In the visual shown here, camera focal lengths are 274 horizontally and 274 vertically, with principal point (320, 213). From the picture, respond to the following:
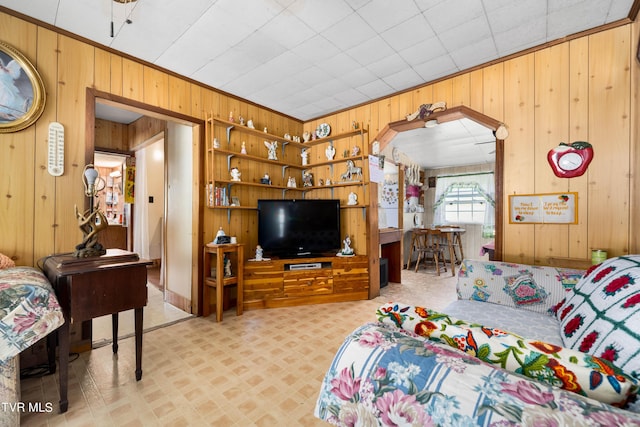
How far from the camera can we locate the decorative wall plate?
3963 mm

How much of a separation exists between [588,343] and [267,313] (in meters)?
2.66

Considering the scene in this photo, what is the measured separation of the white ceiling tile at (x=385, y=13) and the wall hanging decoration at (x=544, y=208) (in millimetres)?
1818

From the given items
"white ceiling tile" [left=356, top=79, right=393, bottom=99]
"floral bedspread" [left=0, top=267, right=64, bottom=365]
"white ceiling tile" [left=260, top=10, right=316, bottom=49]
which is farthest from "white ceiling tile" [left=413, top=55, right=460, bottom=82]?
"floral bedspread" [left=0, top=267, right=64, bottom=365]

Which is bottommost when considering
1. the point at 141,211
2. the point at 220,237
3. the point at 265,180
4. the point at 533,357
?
the point at 533,357

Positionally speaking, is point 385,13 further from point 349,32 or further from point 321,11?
point 321,11

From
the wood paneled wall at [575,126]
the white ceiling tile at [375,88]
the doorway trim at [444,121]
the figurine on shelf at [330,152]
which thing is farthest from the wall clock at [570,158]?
the figurine on shelf at [330,152]

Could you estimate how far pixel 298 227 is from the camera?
352 centimetres

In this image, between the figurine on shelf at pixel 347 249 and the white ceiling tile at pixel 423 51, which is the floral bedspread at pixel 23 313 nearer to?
the figurine on shelf at pixel 347 249

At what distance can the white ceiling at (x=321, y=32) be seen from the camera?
193 cm

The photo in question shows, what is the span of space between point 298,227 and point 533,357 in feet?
9.53

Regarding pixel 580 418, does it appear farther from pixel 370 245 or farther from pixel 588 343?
pixel 370 245

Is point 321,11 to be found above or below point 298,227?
above

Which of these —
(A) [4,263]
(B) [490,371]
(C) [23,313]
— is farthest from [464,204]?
(A) [4,263]

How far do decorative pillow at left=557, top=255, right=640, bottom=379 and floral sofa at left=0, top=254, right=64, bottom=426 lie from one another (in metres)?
2.29
